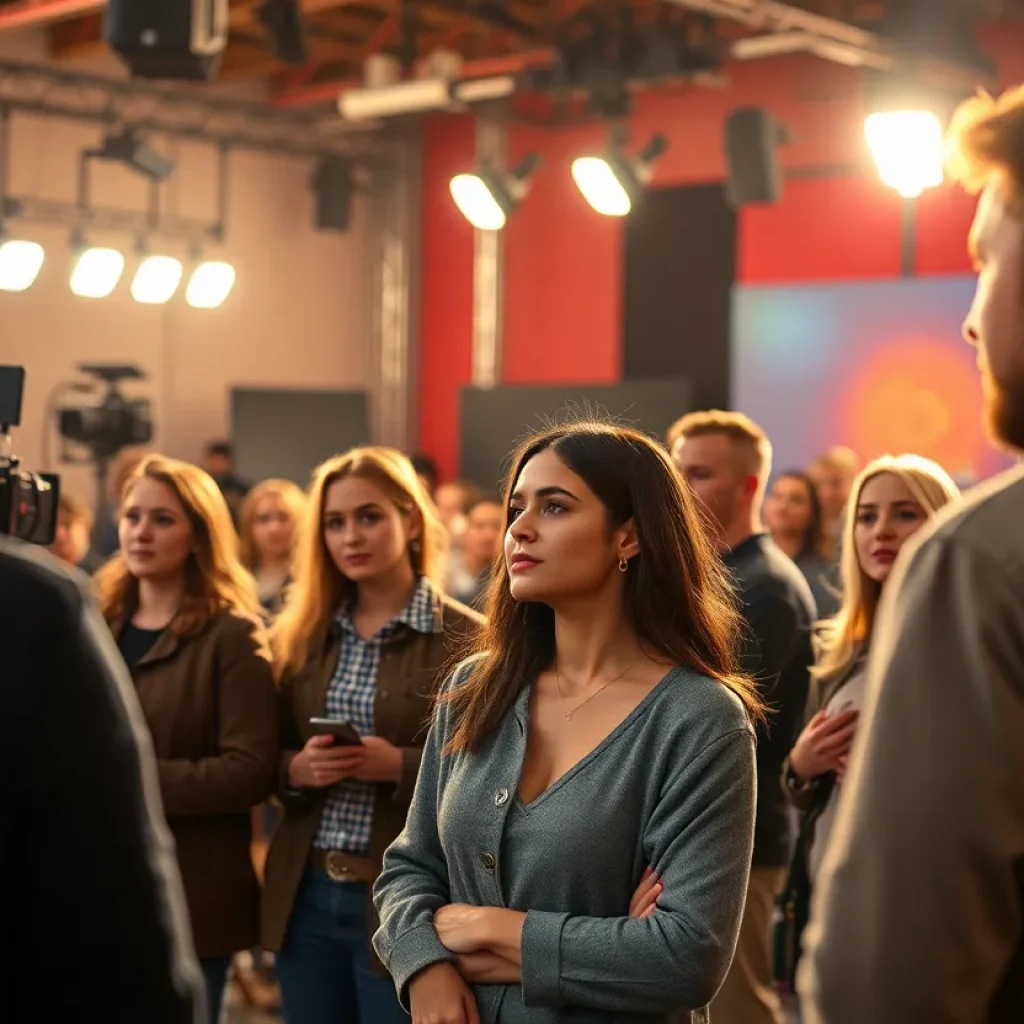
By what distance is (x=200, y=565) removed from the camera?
3.66 metres

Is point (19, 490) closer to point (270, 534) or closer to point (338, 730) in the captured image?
point (338, 730)

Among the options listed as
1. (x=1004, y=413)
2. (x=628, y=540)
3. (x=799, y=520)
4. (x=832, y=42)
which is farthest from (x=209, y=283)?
(x=1004, y=413)

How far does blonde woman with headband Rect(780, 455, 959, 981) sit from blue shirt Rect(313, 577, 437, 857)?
2.60 ft

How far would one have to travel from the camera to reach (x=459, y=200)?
956cm

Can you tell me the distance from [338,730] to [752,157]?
6358 mm

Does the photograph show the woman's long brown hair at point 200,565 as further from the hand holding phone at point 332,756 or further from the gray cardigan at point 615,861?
the gray cardigan at point 615,861

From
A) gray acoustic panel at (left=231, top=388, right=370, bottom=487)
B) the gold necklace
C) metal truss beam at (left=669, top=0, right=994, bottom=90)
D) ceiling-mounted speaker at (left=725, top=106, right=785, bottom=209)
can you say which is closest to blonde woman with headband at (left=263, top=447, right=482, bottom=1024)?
the gold necklace

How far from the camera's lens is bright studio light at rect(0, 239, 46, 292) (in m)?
9.38

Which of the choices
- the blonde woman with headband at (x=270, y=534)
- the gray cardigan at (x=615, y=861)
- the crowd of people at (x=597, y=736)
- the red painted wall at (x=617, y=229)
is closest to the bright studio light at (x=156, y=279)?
the red painted wall at (x=617, y=229)

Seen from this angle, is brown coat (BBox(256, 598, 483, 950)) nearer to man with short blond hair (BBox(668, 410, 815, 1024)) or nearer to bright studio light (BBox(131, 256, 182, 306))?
man with short blond hair (BBox(668, 410, 815, 1024))

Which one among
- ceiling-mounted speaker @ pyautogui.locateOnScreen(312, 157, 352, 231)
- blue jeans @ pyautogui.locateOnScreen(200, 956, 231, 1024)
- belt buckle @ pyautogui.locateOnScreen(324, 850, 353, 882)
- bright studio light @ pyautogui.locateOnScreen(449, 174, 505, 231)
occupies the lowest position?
blue jeans @ pyautogui.locateOnScreen(200, 956, 231, 1024)

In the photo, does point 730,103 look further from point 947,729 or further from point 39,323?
point 947,729

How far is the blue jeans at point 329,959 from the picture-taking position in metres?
3.20

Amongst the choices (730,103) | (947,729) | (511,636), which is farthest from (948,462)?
(947,729)
